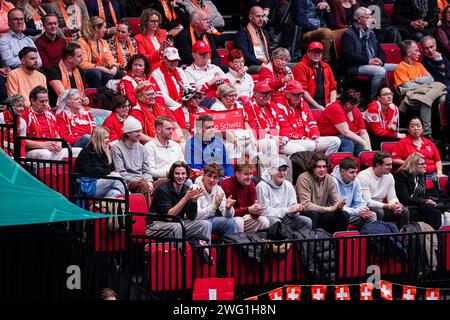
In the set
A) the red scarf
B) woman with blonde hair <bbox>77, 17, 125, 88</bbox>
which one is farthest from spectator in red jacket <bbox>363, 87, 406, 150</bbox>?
woman with blonde hair <bbox>77, 17, 125, 88</bbox>

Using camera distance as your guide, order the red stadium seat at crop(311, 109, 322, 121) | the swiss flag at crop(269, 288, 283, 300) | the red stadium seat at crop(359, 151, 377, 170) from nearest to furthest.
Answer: the swiss flag at crop(269, 288, 283, 300) < the red stadium seat at crop(359, 151, 377, 170) < the red stadium seat at crop(311, 109, 322, 121)

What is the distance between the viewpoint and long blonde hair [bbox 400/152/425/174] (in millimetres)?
17000

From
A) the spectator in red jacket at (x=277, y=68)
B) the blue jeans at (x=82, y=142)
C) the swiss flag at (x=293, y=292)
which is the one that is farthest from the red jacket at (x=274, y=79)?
the swiss flag at (x=293, y=292)

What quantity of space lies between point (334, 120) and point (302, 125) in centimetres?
59

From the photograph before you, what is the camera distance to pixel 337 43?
65.6 feet

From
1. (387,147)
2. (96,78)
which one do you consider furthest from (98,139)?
(387,147)

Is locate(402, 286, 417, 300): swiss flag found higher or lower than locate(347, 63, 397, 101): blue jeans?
lower

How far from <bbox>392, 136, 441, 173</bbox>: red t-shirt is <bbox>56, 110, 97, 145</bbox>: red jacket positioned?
416cm

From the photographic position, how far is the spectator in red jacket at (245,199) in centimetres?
1516

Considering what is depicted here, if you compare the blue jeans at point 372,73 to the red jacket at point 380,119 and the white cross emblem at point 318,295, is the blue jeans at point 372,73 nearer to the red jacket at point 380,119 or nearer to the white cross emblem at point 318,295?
the red jacket at point 380,119

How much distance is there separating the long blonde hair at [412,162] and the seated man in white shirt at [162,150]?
302cm

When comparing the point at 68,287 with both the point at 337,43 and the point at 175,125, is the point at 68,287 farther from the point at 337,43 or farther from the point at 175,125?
the point at 337,43

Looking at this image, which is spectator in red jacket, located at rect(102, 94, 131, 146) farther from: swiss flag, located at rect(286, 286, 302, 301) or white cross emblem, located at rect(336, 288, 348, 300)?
white cross emblem, located at rect(336, 288, 348, 300)

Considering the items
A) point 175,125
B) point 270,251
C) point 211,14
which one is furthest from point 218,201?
point 211,14
